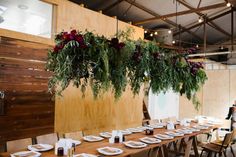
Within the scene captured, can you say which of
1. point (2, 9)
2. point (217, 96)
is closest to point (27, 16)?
point (2, 9)

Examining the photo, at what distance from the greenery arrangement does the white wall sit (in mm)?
4036

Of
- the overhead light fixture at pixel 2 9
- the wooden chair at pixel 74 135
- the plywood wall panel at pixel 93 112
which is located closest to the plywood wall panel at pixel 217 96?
the plywood wall panel at pixel 93 112

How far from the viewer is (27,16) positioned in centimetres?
423

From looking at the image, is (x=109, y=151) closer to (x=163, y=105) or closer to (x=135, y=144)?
(x=135, y=144)

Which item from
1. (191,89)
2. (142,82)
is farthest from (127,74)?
(191,89)

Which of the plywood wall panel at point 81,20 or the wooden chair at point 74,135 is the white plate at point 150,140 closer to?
the wooden chair at point 74,135

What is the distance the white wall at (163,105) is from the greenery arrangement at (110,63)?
404 cm

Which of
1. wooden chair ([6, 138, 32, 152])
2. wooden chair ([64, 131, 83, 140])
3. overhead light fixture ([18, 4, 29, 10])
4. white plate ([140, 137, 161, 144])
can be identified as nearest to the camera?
wooden chair ([6, 138, 32, 152])

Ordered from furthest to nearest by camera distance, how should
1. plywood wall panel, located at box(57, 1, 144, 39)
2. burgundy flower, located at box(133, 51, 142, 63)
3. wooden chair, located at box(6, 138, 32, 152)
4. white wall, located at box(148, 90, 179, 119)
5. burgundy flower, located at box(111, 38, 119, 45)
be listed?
white wall, located at box(148, 90, 179, 119) < plywood wall panel, located at box(57, 1, 144, 39) < burgundy flower, located at box(133, 51, 142, 63) < wooden chair, located at box(6, 138, 32, 152) < burgundy flower, located at box(111, 38, 119, 45)

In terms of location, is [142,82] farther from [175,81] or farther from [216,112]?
[216,112]

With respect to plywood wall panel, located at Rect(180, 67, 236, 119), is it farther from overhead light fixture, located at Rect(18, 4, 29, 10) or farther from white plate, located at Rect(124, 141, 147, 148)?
overhead light fixture, located at Rect(18, 4, 29, 10)

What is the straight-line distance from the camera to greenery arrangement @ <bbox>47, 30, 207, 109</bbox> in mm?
2637

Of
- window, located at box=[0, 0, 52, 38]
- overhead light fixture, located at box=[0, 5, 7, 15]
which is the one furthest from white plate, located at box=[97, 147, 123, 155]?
overhead light fixture, located at box=[0, 5, 7, 15]

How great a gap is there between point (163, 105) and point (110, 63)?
5562 mm
